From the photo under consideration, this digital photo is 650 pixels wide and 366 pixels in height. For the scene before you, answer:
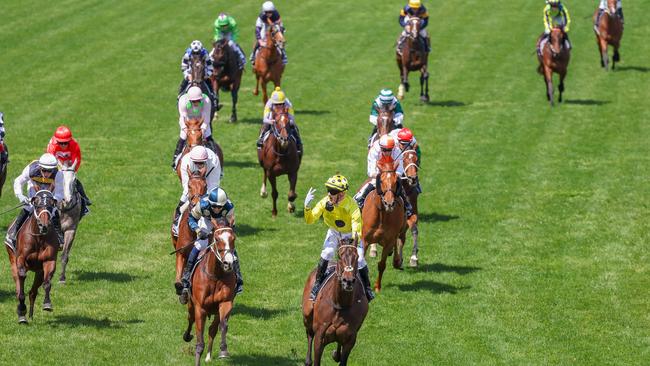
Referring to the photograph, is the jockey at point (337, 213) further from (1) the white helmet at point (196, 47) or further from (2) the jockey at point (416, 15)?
(2) the jockey at point (416, 15)

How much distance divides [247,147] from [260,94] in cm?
685

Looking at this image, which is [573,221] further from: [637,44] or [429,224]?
[637,44]

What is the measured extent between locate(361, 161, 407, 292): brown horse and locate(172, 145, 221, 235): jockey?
2.80 meters

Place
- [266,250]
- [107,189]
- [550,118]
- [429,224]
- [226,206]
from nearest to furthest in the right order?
[226,206] → [266,250] → [429,224] → [107,189] → [550,118]

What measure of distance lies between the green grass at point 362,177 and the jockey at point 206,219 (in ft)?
5.00

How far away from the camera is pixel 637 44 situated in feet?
159

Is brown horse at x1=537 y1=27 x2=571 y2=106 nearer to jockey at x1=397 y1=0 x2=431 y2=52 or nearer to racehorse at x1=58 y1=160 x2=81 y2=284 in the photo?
jockey at x1=397 y1=0 x2=431 y2=52

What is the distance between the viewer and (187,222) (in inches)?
807

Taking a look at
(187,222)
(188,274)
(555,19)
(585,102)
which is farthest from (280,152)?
(585,102)

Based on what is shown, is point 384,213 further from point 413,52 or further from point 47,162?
point 413,52

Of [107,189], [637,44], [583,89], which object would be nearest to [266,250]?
[107,189]

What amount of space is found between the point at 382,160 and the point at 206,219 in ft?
13.4

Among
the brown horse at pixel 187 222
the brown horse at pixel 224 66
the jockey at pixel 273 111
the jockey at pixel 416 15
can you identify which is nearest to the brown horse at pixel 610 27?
the jockey at pixel 416 15

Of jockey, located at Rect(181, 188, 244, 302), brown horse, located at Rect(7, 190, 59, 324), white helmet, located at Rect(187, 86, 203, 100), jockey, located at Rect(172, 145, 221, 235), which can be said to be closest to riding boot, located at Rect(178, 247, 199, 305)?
jockey, located at Rect(181, 188, 244, 302)
